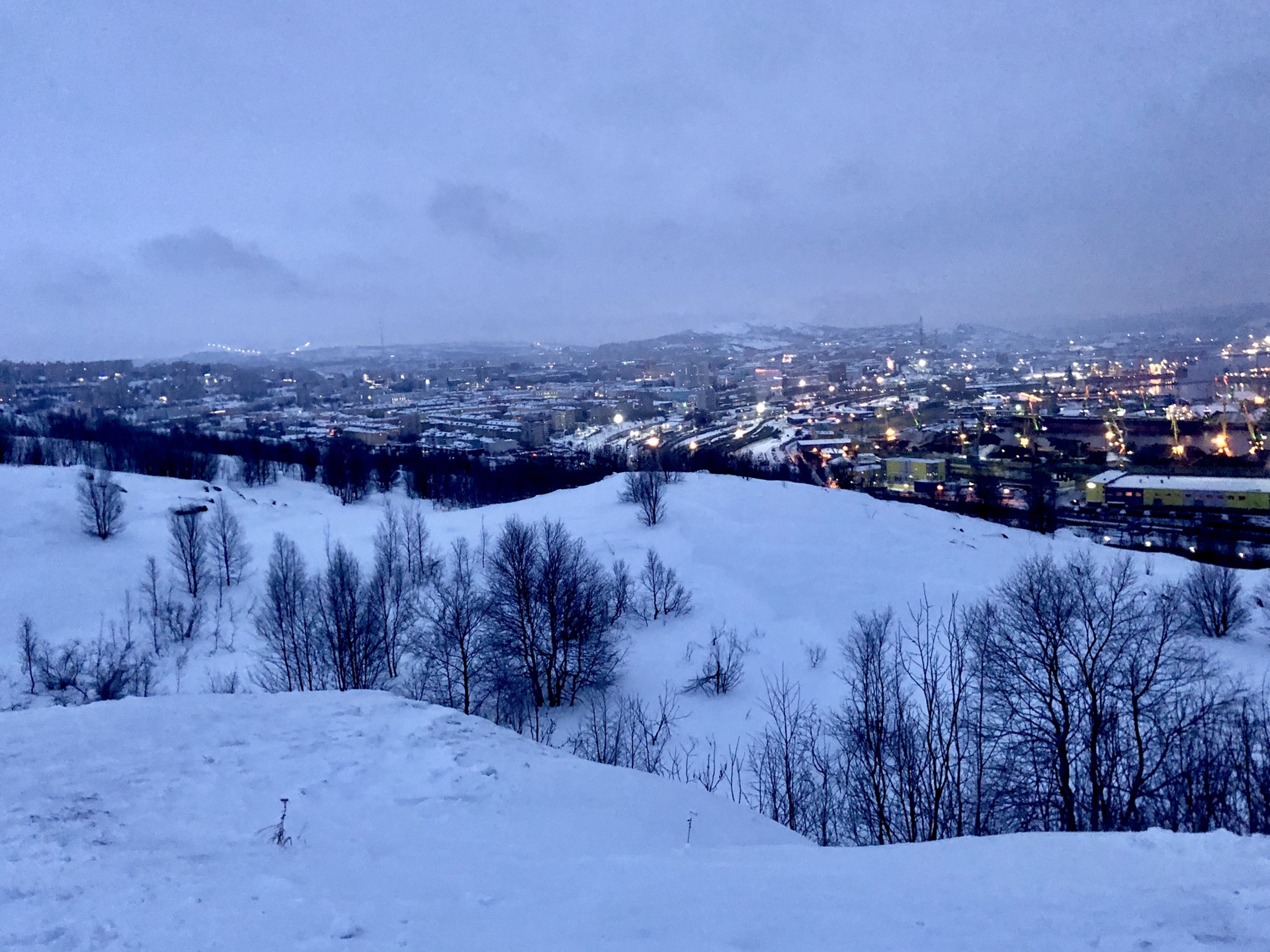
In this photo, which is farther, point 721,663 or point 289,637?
point 289,637

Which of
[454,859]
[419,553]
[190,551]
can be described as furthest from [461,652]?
[190,551]

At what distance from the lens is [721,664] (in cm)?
1371

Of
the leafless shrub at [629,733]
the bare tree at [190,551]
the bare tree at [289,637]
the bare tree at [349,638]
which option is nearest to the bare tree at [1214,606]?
the leafless shrub at [629,733]

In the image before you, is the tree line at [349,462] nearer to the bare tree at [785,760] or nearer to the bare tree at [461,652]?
the bare tree at [461,652]

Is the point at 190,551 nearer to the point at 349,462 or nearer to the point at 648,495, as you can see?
the point at 648,495

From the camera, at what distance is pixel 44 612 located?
53.0 feet

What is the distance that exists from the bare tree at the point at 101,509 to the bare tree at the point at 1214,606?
3060cm

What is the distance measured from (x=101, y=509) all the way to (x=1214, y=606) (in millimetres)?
31703

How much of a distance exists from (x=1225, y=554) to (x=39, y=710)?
28758 millimetres

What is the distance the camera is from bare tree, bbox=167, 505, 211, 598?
18.3 meters

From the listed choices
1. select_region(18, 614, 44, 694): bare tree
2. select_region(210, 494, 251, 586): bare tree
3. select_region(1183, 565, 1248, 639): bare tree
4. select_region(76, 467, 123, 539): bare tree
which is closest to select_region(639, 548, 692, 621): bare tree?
select_region(1183, 565, 1248, 639): bare tree

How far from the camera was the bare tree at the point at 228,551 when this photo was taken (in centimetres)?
1908

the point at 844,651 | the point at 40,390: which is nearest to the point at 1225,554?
the point at 844,651

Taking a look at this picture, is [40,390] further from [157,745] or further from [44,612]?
[157,745]
